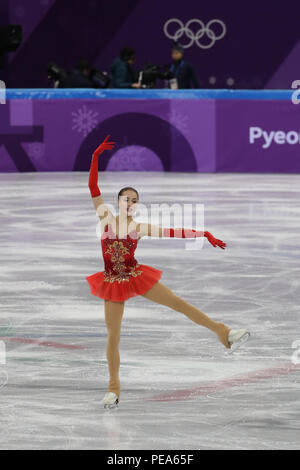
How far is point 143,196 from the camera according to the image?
1647 centimetres

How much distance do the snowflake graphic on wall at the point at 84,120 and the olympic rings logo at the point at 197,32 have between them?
362 inches

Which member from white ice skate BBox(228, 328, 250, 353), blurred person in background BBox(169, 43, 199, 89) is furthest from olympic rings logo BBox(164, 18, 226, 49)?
white ice skate BBox(228, 328, 250, 353)

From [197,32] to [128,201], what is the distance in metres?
23.9

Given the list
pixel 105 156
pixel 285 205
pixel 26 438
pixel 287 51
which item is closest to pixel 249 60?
pixel 287 51

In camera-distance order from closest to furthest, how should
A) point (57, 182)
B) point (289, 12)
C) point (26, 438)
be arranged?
point (26, 438) → point (57, 182) → point (289, 12)

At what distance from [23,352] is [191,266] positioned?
3633 millimetres

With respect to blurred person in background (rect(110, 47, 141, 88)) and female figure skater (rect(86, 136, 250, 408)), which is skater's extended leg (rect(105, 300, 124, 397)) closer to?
female figure skater (rect(86, 136, 250, 408))

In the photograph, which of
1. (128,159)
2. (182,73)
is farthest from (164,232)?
(182,73)

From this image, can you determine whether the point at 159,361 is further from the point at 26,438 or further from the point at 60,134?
the point at 60,134

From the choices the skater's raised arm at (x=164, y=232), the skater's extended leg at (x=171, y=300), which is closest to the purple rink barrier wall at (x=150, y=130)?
the skater's extended leg at (x=171, y=300)

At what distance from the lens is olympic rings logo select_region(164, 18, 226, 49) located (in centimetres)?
2892

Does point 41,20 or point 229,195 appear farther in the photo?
point 41,20

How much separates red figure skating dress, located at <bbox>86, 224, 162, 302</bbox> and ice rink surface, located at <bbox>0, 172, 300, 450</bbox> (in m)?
0.64

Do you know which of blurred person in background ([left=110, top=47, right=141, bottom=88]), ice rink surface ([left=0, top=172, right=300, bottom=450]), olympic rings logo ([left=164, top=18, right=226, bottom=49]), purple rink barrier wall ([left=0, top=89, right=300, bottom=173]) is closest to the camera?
ice rink surface ([left=0, top=172, right=300, bottom=450])
